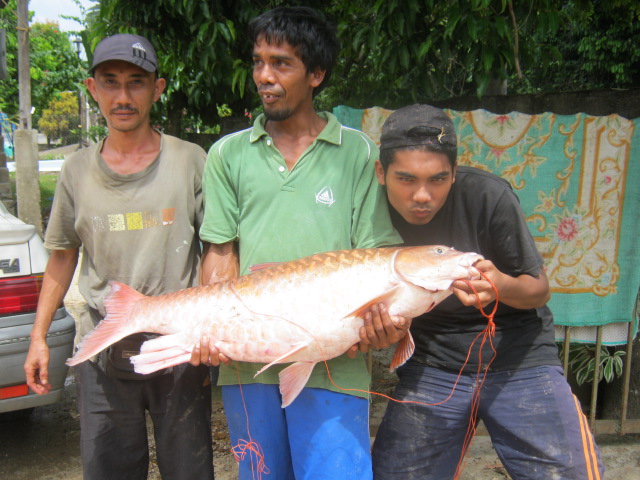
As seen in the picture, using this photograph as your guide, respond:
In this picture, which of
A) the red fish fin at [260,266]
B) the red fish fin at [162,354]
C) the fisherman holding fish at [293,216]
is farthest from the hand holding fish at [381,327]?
the red fish fin at [162,354]

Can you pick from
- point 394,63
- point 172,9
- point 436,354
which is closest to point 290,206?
point 436,354

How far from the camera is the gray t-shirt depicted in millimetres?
2533

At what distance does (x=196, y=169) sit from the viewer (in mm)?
2664

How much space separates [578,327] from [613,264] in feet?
1.72

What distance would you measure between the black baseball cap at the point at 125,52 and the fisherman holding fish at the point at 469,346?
1.17 m

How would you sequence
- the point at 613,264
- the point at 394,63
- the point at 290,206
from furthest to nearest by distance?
the point at 613,264 → the point at 394,63 → the point at 290,206

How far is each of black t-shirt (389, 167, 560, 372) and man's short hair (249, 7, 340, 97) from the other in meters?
0.77

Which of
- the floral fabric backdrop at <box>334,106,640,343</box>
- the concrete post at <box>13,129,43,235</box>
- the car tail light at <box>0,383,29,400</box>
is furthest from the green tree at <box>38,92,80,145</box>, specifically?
the floral fabric backdrop at <box>334,106,640,343</box>

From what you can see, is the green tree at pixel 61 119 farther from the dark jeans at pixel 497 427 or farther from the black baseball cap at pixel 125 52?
the dark jeans at pixel 497 427

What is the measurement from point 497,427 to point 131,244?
186cm

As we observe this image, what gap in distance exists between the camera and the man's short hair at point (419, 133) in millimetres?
2281

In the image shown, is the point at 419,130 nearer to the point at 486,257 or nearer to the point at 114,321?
the point at 486,257

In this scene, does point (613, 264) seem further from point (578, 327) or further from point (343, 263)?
point (343, 263)

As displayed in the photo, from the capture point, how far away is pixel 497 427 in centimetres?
258
